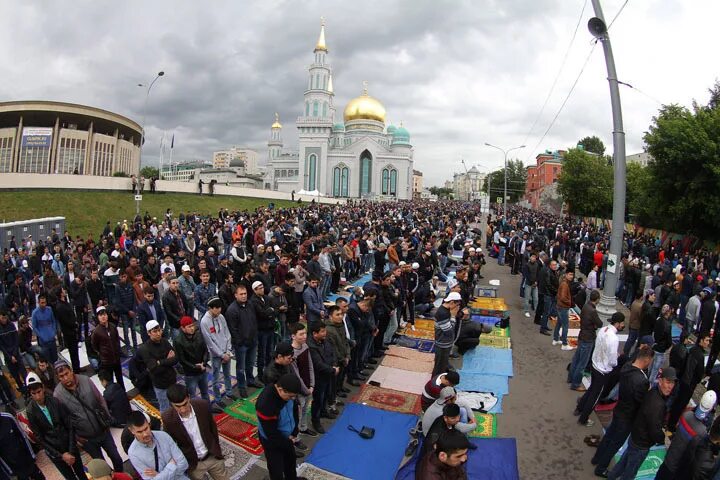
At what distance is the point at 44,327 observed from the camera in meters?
6.55

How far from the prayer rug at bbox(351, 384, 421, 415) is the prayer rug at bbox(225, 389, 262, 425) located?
149 cm

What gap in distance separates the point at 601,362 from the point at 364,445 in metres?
3.30

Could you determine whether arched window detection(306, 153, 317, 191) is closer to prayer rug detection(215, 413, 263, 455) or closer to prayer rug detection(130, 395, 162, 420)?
prayer rug detection(130, 395, 162, 420)

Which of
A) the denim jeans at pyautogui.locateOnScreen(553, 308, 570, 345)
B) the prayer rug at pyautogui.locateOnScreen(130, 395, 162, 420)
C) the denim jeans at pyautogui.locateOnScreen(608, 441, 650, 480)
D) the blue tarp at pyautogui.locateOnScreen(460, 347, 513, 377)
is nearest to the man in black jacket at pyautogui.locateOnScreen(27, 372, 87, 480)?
the prayer rug at pyautogui.locateOnScreen(130, 395, 162, 420)

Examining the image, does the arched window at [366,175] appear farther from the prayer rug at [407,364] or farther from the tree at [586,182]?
the prayer rug at [407,364]

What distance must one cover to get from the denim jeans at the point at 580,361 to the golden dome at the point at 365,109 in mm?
76124

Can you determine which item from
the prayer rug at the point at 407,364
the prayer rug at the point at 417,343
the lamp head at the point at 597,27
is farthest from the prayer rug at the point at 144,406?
the lamp head at the point at 597,27

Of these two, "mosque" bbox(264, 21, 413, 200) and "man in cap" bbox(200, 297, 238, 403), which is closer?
"man in cap" bbox(200, 297, 238, 403)

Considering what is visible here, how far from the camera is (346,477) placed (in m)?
4.79

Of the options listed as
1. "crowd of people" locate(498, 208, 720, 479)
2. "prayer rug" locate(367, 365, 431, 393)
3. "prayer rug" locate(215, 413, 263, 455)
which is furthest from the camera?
"prayer rug" locate(367, 365, 431, 393)

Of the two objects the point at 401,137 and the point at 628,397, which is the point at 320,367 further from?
the point at 401,137

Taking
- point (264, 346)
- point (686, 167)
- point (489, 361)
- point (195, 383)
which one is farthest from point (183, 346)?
point (686, 167)

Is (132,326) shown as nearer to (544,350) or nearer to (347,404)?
(347,404)

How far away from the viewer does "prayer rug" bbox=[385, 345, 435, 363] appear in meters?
8.26
